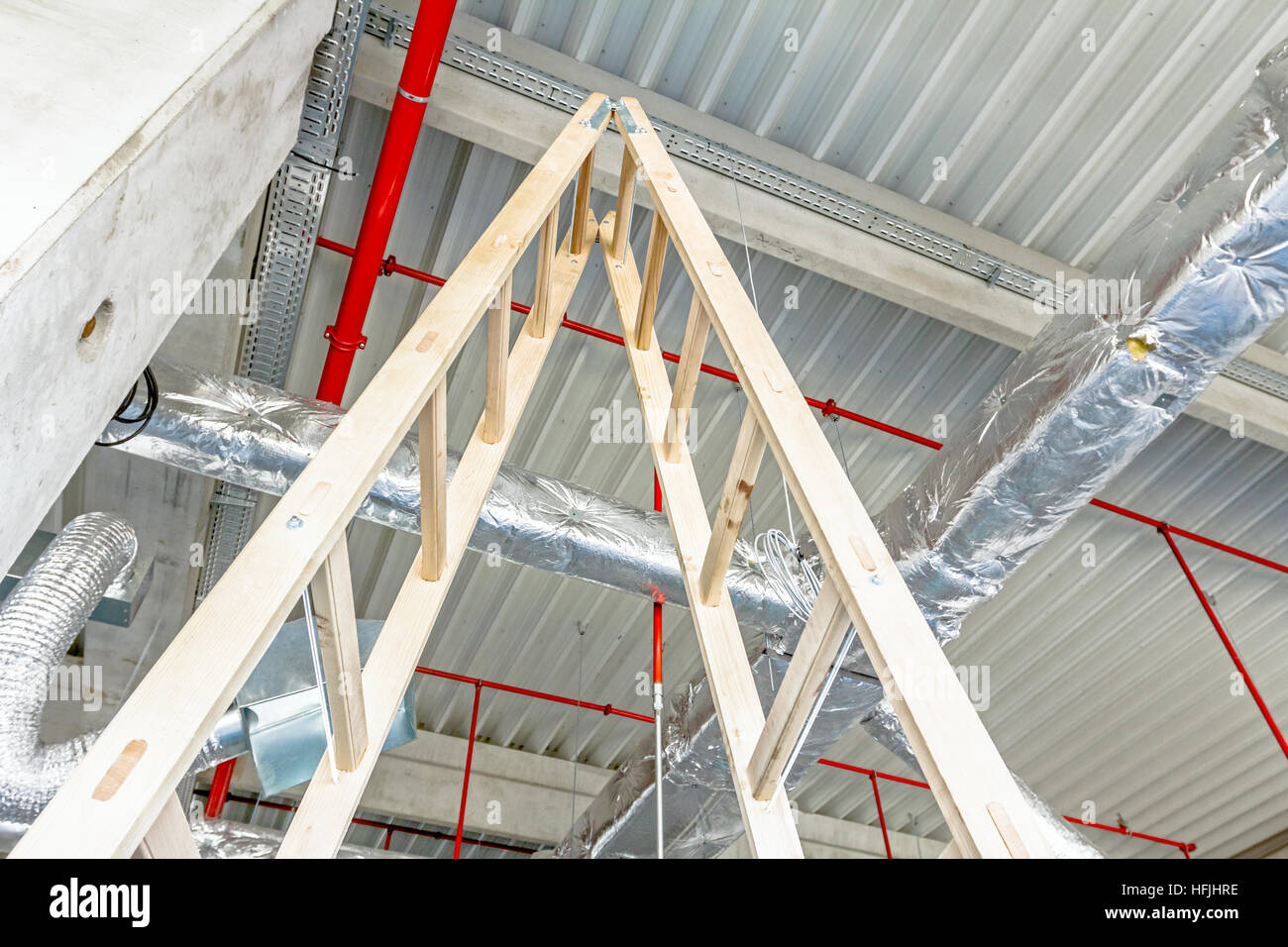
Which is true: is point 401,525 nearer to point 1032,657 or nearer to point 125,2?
point 125,2

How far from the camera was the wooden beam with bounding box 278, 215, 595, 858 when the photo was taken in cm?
139

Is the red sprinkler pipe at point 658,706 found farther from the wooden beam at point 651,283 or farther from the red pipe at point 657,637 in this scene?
the wooden beam at point 651,283

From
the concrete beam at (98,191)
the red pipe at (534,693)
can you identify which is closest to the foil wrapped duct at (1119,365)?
the concrete beam at (98,191)

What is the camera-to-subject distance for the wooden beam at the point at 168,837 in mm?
982

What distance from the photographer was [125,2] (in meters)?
1.95

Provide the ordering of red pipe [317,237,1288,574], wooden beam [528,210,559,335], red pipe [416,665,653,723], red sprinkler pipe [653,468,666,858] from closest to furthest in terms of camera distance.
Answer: red sprinkler pipe [653,468,666,858], wooden beam [528,210,559,335], red pipe [317,237,1288,574], red pipe [416,665,653,723]

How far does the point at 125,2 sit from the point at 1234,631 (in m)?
6.17

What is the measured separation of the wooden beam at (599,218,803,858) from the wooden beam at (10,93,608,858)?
0.74m

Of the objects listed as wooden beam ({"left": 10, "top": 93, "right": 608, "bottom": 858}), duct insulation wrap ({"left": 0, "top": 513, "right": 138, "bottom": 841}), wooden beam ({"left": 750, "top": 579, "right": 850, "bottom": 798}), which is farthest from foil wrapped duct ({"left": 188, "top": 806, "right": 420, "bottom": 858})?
wooden beam ({"left": 10, "top": 93, "right": 608, "bottom": 858})

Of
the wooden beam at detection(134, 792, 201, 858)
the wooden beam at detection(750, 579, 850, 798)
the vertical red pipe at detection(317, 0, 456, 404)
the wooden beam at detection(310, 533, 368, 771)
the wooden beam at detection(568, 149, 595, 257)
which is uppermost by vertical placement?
the vertical red pipe at detection(317, 0, 456, 404)

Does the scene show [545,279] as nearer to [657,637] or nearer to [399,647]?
[399,647]

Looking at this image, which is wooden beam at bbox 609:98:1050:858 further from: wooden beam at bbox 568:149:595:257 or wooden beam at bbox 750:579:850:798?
wooden beam at bbox 568:149:595:257

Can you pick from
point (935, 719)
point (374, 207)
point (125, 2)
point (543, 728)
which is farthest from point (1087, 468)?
point (543, 728)

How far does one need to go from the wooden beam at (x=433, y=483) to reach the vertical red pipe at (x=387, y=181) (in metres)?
1.64
